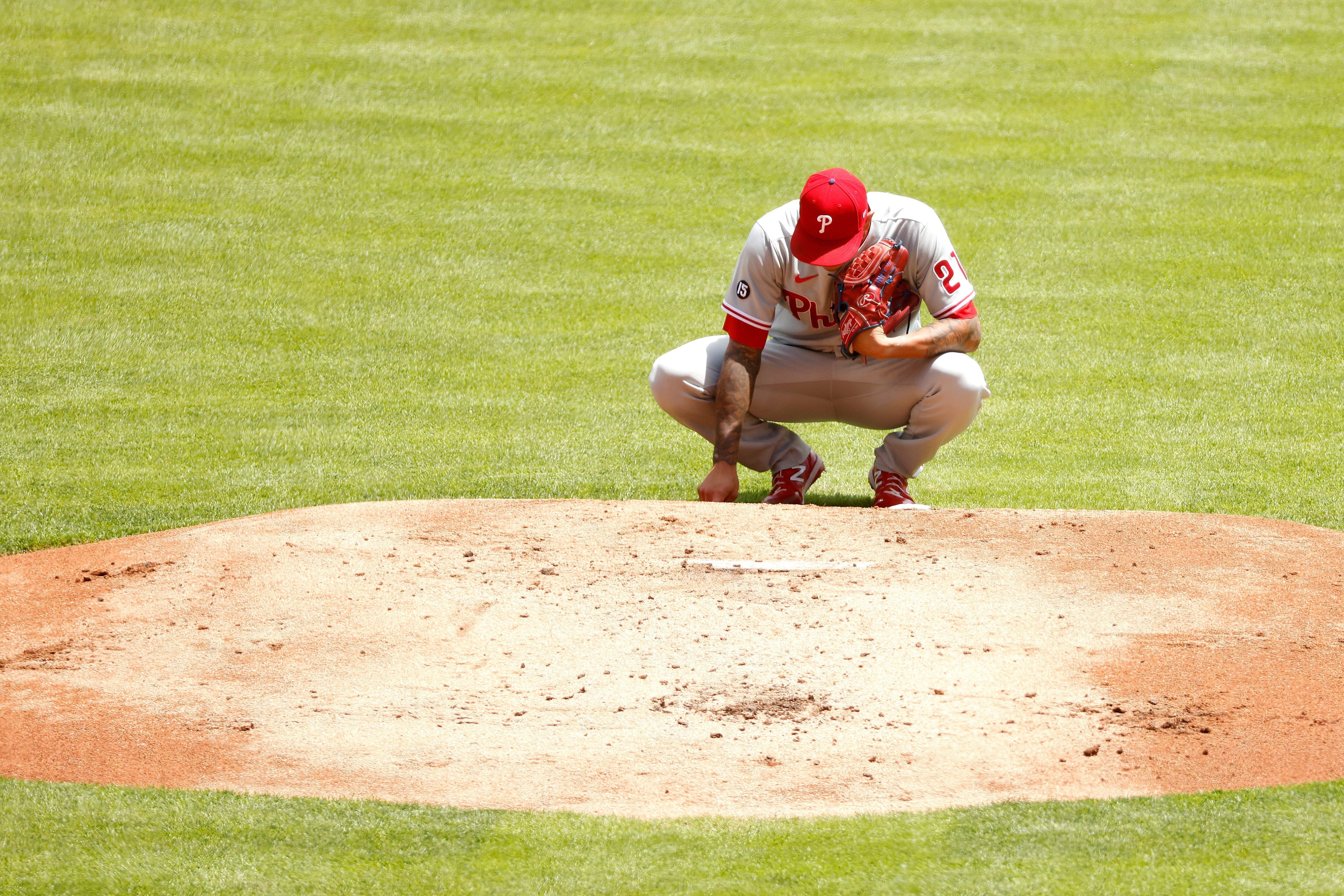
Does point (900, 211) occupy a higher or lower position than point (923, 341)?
higher


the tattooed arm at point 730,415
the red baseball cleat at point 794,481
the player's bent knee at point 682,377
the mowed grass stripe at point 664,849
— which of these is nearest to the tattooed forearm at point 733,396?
the tattooed arm at point 730,415

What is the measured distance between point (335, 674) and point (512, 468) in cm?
225

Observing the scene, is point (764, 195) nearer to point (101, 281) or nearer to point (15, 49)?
point (101, 281)

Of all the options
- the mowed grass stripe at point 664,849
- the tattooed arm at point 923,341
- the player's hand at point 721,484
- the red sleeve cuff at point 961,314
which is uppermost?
the red sleeve cuff at point 961,314

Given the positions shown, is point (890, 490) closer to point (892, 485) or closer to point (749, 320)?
point (892, 485)

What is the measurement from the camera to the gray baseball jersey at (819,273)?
5203 mm

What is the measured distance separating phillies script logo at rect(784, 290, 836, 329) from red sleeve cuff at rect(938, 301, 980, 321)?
43cm

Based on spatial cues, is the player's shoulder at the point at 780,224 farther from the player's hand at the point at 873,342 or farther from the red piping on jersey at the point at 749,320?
the player's hand at the point at 873,342

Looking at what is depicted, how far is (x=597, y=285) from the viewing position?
8.37 meters

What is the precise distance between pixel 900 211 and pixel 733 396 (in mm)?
893

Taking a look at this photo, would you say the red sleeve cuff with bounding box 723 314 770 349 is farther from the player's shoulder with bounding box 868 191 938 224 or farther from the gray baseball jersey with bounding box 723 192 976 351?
the player's shoulder with bounding box 868 191 938 224

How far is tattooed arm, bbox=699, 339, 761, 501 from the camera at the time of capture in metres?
5.32

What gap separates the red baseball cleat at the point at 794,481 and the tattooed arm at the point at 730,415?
0.81 feet

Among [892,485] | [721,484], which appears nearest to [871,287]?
[892,485]
